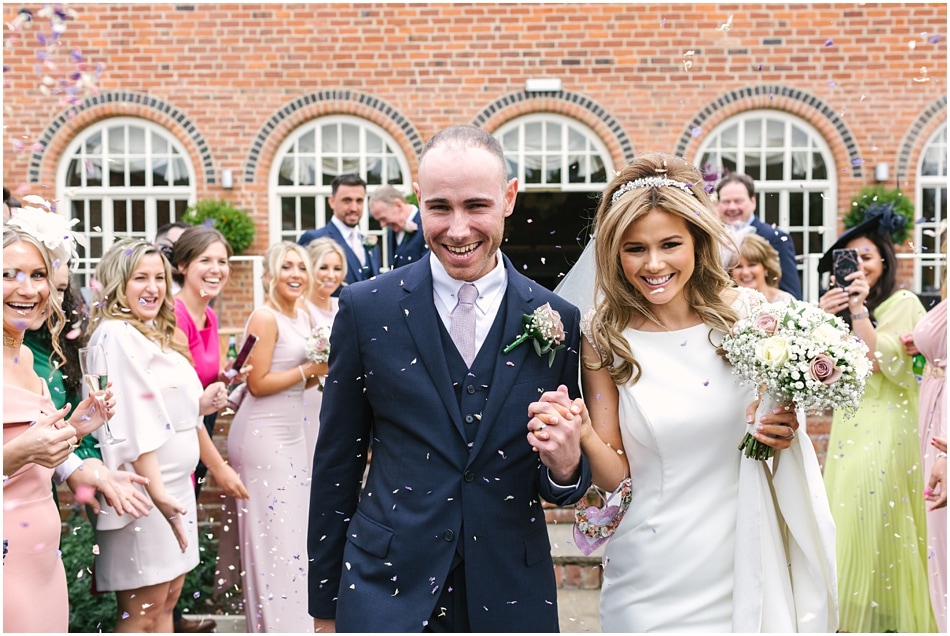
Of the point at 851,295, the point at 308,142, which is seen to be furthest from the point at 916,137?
the point at 851,295

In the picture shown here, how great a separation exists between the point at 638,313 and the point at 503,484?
2.44 ft

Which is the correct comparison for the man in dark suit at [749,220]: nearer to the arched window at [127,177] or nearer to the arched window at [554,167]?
the arched window at [554,167]

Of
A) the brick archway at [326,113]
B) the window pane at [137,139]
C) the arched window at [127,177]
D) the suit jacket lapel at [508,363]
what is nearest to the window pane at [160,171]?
the arched window at [127,177]

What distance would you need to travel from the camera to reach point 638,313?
270 cm

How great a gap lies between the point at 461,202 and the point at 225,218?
9196 millimetres

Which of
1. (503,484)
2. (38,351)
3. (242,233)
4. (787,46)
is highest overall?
(787,46)

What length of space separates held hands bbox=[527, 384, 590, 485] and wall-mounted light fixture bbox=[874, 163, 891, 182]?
1031cm

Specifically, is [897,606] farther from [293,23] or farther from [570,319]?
[293,23]

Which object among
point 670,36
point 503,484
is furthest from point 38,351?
point 670,36

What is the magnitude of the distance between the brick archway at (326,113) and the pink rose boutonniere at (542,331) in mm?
9036

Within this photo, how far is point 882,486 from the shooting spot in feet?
15.0

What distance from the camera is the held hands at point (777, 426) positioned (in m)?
2.37

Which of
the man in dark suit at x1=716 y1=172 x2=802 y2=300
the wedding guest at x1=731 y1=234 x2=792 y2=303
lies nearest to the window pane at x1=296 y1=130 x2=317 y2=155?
the man in dark suit at x1=716 y1=172 x2=802 y2=300

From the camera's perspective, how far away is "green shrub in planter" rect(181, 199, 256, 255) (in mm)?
10820
